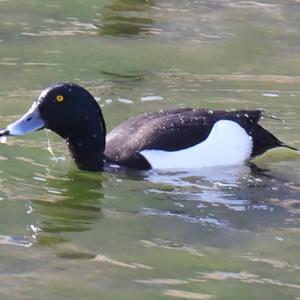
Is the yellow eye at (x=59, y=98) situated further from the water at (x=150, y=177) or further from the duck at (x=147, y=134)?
the water at (x=150, y=177)

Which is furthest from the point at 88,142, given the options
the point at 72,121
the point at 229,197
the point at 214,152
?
the point at 229,197

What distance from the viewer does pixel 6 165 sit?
814 cm

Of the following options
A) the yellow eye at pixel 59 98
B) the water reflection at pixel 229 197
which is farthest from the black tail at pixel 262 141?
the yellow eye at pixel 59 98

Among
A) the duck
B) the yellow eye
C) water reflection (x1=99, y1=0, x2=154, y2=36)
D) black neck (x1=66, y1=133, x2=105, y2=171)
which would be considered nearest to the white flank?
the duck

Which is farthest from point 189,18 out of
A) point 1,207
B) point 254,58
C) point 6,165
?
point 1,207

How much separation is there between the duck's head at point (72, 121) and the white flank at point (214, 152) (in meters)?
0.36

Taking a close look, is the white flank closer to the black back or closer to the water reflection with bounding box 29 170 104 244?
the black back

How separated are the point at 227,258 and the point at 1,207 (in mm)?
1494

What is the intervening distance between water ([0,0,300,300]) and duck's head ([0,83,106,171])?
0.14 metres

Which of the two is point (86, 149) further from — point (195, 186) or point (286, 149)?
point (286, 149)

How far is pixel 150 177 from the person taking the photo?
8070 mm

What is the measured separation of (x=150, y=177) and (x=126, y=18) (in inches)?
185

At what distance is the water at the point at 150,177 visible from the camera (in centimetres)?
632

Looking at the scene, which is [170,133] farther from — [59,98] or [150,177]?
[59,98]
